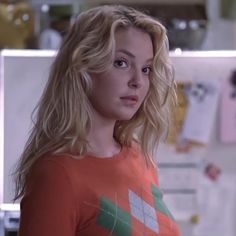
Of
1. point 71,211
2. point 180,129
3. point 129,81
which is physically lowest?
point 180,129

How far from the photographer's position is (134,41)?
1188 mm

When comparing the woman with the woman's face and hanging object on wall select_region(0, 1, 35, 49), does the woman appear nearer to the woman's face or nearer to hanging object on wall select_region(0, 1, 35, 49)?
the woman's face

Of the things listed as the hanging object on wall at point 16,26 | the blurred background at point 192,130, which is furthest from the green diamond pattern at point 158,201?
the hanging object on wall at point 16,26

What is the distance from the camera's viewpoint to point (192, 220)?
1978mm

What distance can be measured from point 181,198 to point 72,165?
0.92m

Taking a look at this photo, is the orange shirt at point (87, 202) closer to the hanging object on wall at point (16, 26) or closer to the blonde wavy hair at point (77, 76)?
the blonde wavy hair at point (77, 76)

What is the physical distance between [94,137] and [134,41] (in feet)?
0.62

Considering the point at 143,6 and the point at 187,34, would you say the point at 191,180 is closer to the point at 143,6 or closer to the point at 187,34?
the point at 187,34

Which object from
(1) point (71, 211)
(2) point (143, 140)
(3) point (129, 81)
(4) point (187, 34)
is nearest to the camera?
(1) point (71, 211)

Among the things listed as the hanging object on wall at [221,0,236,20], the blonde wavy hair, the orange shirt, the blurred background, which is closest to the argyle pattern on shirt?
the orange shirt

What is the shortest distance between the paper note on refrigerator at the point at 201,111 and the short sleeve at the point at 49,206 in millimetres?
955

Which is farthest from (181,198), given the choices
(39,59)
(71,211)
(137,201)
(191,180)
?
(71,211)

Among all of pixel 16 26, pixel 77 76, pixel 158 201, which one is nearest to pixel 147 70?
→ pixel 77 76

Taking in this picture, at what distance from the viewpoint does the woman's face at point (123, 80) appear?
1.17 metres
